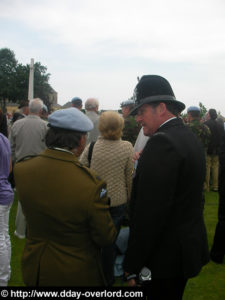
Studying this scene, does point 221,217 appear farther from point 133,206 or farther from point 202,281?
point 133,206

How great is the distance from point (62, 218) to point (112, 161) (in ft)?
6.28

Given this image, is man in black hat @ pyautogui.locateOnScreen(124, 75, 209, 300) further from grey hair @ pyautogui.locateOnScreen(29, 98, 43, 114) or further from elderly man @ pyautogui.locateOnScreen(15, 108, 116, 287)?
grey hair @ pyautogui.locateOnScreen(29, 98, 43, 114)

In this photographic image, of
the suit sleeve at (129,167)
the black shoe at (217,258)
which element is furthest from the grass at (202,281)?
the suit sleeve at (129,167)

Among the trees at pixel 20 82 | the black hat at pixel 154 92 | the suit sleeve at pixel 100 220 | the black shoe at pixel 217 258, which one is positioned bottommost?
the black shoe at pixel 217 258

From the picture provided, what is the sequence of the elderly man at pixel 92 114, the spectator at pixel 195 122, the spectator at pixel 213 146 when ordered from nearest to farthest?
the elderly man at pixel 92 114 < the spectator at pixel 195 122 < the spectator at pixel 213 146

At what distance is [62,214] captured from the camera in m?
1.96

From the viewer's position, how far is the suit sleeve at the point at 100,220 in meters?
1.99

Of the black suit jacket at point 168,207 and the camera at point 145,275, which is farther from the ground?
the black suit jacket at point 168,207

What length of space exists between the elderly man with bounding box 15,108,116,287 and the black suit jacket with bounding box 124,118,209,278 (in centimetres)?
23

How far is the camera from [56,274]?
2.02 m

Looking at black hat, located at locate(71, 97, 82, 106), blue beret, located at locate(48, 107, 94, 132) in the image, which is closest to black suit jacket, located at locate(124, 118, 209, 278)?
blue beret, located at locate(48, 107, 94, 132)

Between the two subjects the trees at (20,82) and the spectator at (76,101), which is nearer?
the spectator at (76,101)

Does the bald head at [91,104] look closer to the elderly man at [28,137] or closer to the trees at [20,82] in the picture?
the elderly man at [28,137]

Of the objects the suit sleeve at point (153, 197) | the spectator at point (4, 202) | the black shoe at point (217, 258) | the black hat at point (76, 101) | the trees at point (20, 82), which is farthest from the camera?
the trees at point (20, 82)
